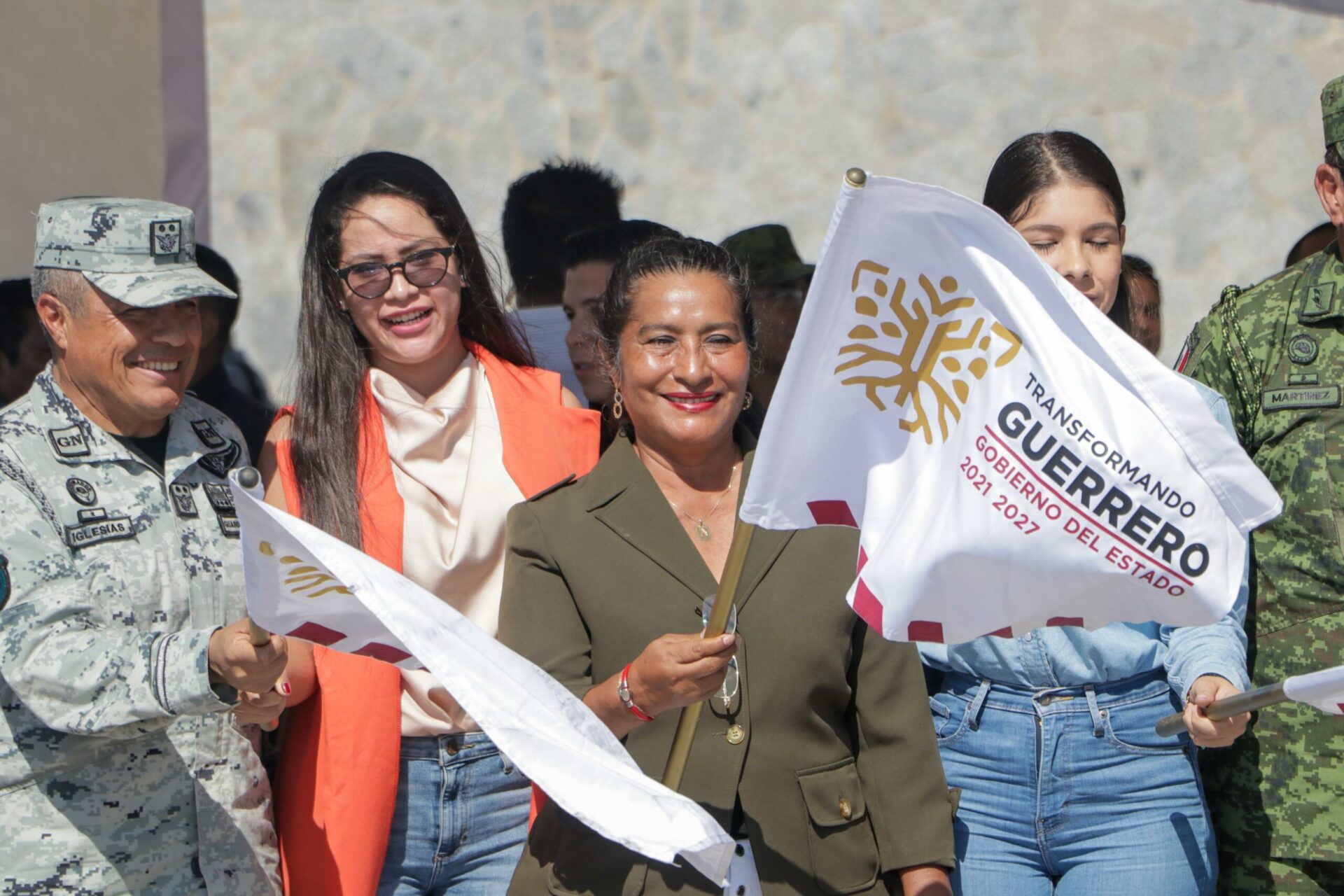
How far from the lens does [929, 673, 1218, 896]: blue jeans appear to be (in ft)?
9.16

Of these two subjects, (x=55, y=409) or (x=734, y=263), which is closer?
(x=55, y=409)

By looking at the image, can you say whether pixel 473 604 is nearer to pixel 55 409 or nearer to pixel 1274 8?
pixel 55 409

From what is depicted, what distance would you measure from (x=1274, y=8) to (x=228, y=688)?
5.56 m

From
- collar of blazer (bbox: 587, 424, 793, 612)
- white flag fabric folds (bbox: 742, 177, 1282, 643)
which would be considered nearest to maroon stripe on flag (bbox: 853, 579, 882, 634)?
white flag fabric folds (bbox: 742, 177, 1282, 643)

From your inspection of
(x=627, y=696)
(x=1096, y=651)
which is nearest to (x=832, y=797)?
(x=627, y=696)

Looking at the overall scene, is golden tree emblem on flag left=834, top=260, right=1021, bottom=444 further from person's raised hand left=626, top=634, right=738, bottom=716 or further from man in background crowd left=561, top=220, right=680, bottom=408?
man in background crowd left=561, top=220, right=680, bottom=408

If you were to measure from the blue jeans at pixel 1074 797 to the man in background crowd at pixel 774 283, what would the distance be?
1.32 metres

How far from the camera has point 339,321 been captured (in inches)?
120

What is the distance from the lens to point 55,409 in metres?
2.68

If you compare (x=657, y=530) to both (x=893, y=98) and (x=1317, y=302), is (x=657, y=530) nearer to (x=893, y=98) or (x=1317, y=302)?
(x=1317, y=302)

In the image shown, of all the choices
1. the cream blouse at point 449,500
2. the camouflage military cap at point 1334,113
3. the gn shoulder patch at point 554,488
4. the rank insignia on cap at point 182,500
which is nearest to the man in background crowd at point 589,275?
the cream blouse at point 449,500

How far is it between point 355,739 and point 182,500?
1.82ft

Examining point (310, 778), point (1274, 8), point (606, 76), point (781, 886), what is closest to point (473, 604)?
point (310, 778)

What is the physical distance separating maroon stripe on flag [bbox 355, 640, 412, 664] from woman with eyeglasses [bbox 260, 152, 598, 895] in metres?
0.24
